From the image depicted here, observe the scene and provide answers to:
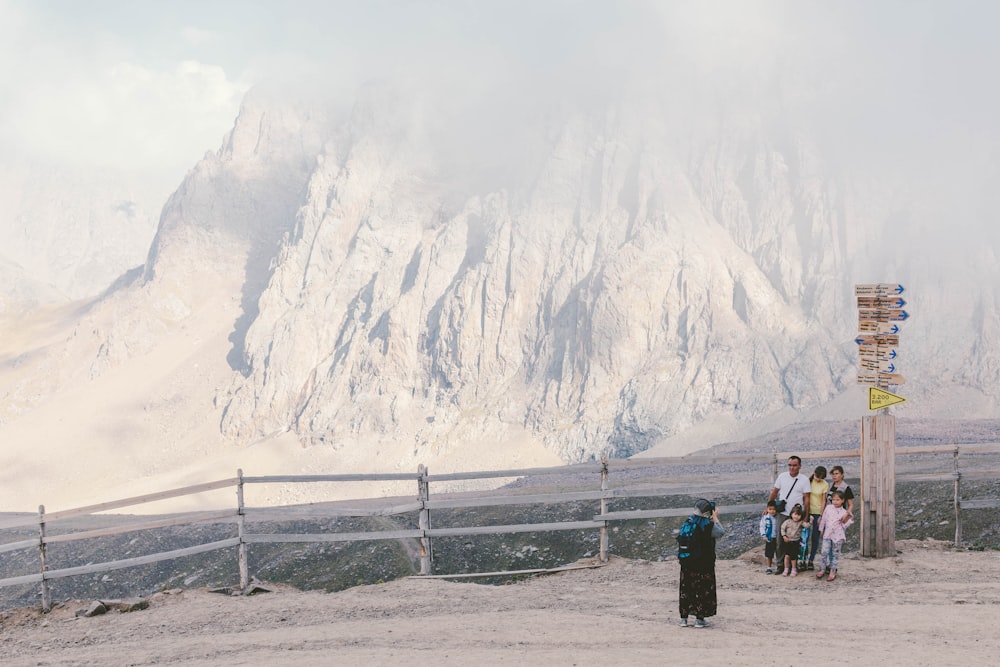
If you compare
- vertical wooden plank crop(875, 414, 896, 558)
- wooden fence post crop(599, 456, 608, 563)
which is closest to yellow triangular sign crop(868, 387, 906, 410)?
vertical wooden plank crop(875, 414, 896, 558)

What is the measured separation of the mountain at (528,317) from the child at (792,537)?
63.2 m

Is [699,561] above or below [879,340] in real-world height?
below

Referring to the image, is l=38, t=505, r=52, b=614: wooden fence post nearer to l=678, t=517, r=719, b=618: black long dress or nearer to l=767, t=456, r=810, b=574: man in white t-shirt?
l=678, t=517, r=719, b=618: black long dress

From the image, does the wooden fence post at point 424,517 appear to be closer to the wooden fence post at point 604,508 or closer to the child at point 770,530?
the wooden fence post at point 604,508

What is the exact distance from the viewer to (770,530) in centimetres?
1472

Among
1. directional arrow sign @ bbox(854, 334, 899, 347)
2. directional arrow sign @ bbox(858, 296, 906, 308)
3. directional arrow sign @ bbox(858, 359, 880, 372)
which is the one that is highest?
directional arrow sign @ bbox(858, 296, 906, 308)

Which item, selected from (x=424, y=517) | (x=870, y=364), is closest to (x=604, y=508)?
(x=424, y=517)

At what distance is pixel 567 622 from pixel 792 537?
387cm

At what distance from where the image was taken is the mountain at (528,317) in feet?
274

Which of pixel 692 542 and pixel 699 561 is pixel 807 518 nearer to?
pixel 699 561

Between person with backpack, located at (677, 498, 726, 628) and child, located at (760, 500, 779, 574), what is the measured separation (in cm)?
219

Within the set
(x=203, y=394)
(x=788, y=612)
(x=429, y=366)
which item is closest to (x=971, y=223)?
(x=429, y=366)

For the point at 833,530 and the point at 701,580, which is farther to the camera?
the point at 833,530

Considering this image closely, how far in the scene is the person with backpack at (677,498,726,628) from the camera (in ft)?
40.3
